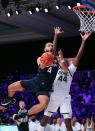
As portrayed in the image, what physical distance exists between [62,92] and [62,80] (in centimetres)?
29

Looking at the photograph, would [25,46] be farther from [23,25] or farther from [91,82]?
[91,82]

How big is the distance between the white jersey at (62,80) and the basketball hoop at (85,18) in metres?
1.07

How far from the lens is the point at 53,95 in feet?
25.8

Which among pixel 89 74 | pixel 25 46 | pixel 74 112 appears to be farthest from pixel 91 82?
pixel 25 46

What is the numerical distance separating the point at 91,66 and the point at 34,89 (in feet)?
14.5

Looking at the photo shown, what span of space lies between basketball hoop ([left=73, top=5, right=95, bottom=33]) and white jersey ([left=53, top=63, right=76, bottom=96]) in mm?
1066

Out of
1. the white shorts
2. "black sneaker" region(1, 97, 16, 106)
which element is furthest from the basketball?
"black sneaker" region(1, 97, 16, 106)

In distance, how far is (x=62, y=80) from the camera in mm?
7863

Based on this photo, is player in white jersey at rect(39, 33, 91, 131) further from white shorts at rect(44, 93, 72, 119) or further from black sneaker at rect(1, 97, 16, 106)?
black sneaker at rect(1, 97, 16, 106)

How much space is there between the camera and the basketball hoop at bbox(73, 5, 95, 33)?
8137 millimetres

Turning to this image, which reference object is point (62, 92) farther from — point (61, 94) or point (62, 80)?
point (62, 80)

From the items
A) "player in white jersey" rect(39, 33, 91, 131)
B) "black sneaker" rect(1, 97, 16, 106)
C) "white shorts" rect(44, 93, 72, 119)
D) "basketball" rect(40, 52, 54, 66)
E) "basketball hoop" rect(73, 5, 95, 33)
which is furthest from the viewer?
"basketball hoop" rect(73, 5, 95, 33)

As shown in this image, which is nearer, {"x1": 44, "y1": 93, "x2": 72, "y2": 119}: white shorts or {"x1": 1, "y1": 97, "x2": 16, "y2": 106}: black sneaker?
{"x1": 44, "y1": 93, "x2": 72, "y2": 119}: white shorts

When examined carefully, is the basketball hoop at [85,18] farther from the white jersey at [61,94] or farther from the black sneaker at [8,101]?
the black sneaker at [8,101]
